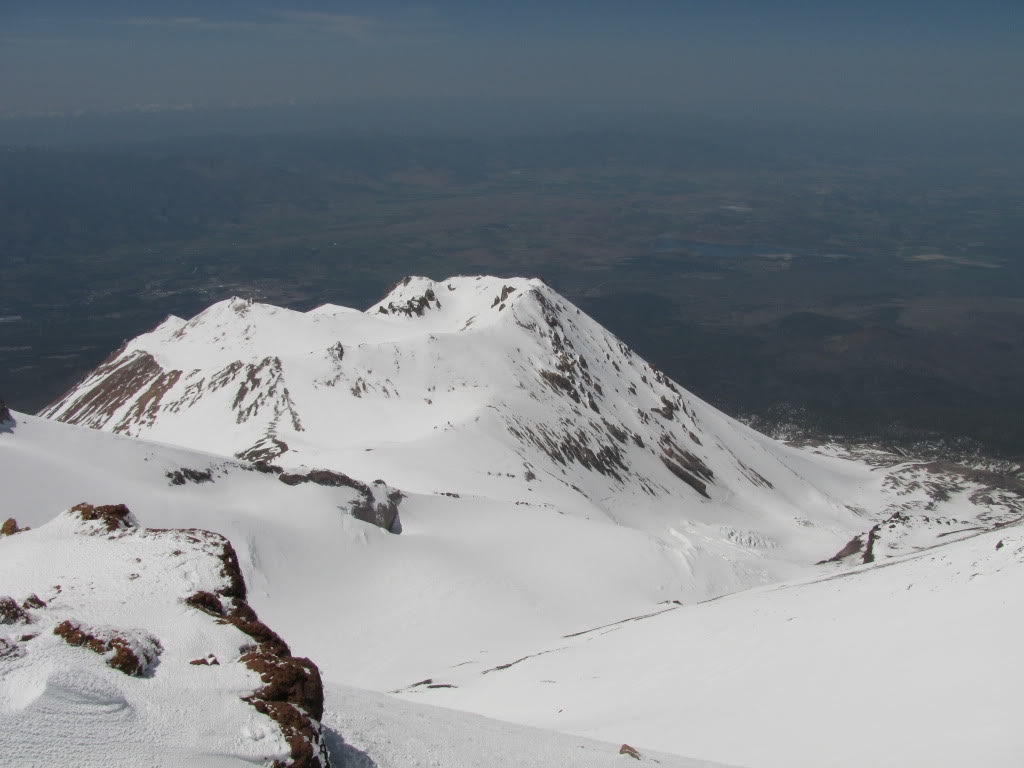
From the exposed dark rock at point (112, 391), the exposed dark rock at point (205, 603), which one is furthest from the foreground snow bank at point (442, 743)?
the exposed dark rock at point (112, 391)

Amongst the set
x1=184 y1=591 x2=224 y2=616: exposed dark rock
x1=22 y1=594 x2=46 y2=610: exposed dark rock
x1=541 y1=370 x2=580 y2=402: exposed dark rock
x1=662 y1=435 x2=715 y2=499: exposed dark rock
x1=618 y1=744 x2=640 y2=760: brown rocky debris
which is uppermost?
x1=22 y1=594 x2=46 y2=610: exposed dark rock

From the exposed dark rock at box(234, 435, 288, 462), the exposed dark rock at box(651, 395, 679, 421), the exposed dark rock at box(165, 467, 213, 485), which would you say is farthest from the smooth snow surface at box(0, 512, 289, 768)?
the exposed dark rock at box(651, 395, 679, 421)

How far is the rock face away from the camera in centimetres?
1107

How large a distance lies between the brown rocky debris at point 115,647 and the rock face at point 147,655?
2cm

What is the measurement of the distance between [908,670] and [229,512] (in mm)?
34877

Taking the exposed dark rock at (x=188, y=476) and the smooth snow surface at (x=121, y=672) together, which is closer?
the smooth snow surface at (x=121, y=672)

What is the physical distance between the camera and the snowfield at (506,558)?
18016 millimetres

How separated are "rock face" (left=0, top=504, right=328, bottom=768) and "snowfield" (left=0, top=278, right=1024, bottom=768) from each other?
0.33ft

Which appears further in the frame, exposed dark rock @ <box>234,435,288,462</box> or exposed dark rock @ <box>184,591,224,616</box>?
exposed dark rock @ <box>234,435,288,462</box>

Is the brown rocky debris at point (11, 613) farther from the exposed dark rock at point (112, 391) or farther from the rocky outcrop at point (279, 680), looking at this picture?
the exposed dark rock at point (112, 391)

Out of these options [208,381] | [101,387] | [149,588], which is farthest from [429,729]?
[101,387]

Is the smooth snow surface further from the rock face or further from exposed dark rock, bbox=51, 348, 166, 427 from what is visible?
exposed dark rock, bbox=51, 348, 166, 427

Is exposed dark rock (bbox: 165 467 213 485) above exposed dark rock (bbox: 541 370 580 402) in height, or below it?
above

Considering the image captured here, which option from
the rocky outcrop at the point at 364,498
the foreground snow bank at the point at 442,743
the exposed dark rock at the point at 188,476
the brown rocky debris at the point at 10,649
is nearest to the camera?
the brown rocky debris at the point at 10,649
